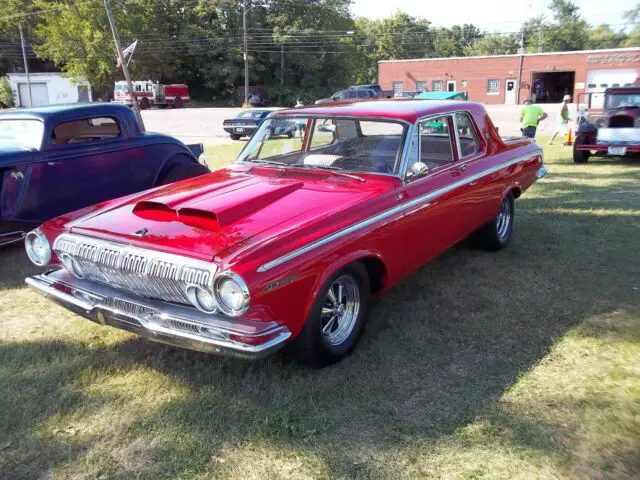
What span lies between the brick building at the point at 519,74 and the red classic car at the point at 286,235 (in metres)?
46.0

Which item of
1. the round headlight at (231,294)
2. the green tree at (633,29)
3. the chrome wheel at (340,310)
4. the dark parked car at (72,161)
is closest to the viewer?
the round headlight at (231,294)

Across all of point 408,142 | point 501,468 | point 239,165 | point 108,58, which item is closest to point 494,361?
point 501,468

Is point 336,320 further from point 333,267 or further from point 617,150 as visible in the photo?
point 617,150

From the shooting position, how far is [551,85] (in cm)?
5203

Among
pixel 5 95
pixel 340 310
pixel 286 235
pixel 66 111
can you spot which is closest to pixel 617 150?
pixel 340 310

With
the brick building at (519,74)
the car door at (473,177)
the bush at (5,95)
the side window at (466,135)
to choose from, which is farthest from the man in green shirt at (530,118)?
the bush at (5,95)

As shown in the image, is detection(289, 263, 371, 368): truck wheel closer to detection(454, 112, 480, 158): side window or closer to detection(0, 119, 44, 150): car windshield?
detection(454, 112, 480, 158): side window

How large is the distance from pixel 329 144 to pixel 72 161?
10.1 feet

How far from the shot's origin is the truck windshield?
12.6 meters

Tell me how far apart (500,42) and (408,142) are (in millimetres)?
94643

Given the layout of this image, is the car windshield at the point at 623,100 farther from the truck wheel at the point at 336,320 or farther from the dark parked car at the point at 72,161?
the truck wheel at the point at 336,320

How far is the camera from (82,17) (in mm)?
51219

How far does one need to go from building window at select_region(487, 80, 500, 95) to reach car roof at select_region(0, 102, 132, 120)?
49.3 meters

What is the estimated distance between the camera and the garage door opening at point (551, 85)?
50125 mm
